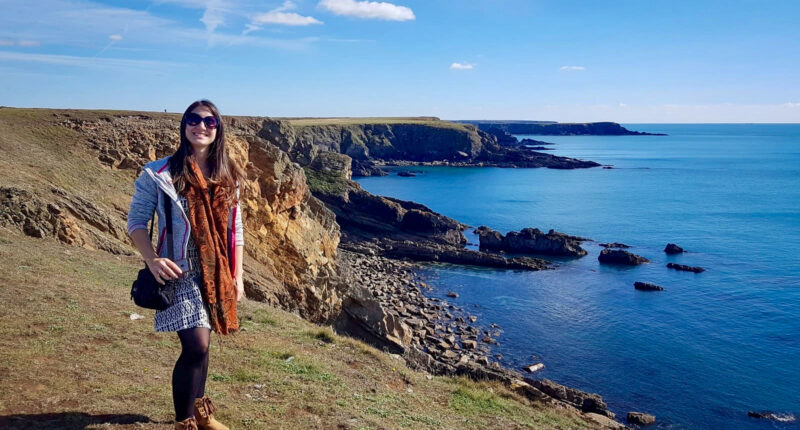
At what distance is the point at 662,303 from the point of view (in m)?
42.5

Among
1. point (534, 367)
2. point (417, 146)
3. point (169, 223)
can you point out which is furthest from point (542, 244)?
point (417, 146)

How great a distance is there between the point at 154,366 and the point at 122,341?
108cm

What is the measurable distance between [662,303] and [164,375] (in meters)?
41.6

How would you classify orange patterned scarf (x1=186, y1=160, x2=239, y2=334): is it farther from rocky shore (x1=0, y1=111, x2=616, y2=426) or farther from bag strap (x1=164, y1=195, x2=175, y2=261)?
rocky shore (x1=0, y1=111, x2=616, y2=426)

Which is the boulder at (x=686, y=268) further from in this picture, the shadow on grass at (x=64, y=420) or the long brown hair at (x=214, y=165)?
the long brown hair at (x=214, y=165)

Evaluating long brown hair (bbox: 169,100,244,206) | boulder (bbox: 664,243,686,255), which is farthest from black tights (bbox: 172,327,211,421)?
boulder (bbox: 664,243,686,255)

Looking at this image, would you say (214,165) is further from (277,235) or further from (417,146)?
(417,146)

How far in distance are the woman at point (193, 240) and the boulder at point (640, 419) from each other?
23265 mm

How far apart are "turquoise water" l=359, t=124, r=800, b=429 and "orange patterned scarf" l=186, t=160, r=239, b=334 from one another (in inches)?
961

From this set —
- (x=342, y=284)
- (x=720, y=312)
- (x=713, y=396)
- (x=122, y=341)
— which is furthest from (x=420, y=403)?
(x=720, y=312)

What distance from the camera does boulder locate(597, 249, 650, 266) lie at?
53688mm

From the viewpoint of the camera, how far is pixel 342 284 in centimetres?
2608

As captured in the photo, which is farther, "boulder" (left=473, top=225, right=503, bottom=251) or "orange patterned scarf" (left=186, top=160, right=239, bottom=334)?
"boulder" (left=473, top=225, right=503, bottom=251)

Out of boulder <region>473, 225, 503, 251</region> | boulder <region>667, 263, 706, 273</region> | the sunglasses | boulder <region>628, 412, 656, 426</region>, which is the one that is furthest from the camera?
boulder <region>473, 225, 503, 251</region>
